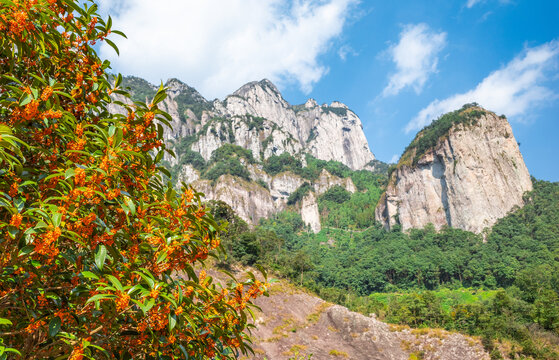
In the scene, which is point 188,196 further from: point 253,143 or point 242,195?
point 253,143

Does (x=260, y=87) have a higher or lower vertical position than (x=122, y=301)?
higher

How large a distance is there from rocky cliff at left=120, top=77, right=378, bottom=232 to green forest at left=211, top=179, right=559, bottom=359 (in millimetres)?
13197

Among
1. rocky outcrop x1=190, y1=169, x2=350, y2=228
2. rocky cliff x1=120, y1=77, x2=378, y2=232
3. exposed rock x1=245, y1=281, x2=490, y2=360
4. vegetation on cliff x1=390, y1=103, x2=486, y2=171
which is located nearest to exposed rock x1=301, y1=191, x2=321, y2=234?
rocky outcrop x1=190, y1=169, x2=350, y2=228

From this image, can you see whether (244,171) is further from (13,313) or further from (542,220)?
(13,313)

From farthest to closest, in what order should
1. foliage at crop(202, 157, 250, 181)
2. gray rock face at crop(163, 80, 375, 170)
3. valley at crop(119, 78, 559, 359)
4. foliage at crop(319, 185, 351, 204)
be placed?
gray rock face at crop(163, 80, 375, 170), foliage at crop(319, 185, 351, 204), foliage at crop(202, 157, 250, 181), valley at crop(119, 78, 559, 359)

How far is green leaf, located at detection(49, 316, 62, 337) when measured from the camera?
149 centimetres

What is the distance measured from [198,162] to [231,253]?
88122 mm

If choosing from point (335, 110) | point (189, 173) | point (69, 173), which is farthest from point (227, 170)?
point (335, 110)

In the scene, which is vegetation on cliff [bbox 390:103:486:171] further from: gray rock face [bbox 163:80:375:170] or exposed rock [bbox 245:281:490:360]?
exposed rock [bbox 245:281:490:360]

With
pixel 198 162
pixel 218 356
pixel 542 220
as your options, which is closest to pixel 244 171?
pixel 198 162

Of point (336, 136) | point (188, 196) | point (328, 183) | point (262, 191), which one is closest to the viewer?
point (188, 196)

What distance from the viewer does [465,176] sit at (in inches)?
2746

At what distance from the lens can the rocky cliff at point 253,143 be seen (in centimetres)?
9946

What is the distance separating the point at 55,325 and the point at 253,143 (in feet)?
424
